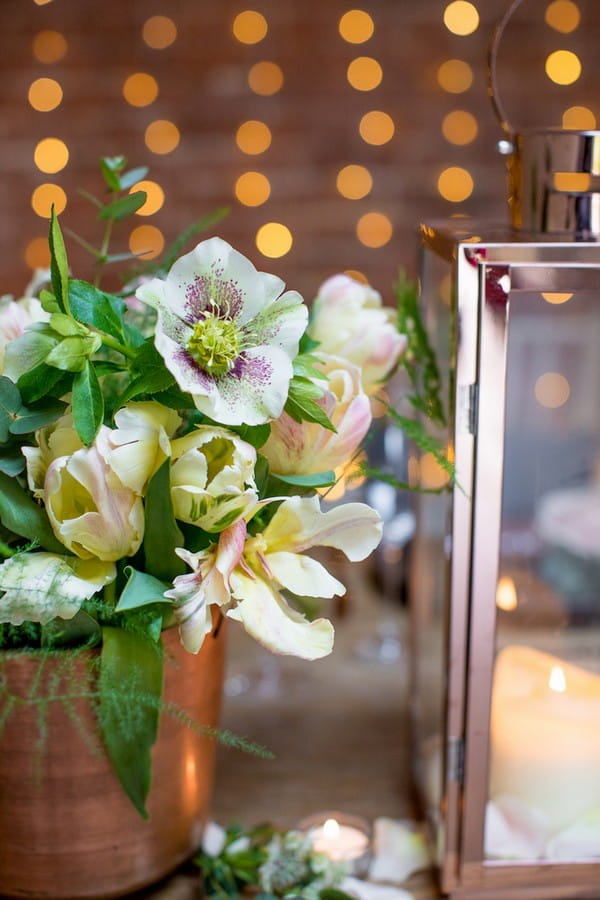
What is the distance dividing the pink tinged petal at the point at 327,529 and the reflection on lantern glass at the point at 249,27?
1.78m

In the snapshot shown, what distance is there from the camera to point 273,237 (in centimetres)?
227

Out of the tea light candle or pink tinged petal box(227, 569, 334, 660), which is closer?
pink tinged petal box(227, 569, 334, 660)

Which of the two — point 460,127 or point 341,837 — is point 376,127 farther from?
point 341,837

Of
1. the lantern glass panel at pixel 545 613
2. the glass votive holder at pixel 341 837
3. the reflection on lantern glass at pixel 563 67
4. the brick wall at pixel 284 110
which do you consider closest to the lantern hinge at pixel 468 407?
the lantern glass panel at pixel 545 613

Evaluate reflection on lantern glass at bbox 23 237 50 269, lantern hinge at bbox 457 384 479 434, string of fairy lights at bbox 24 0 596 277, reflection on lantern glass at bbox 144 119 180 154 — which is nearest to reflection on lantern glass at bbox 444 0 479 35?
string of fairy lights at bbox 24 0 596 277

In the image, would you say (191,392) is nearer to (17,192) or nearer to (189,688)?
(189,688)

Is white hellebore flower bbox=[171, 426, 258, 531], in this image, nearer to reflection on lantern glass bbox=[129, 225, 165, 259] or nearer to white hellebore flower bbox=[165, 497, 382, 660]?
white hellebore flower bbox=[165, 497, 382, 660]

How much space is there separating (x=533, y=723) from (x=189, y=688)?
27cm

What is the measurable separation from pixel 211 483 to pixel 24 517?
12 centimetres

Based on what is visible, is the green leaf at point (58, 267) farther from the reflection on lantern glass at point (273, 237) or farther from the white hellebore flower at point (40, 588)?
the reflection on lantern glass at point (273, 237)

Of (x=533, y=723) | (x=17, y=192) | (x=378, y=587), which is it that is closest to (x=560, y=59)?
(x=17, y=192)

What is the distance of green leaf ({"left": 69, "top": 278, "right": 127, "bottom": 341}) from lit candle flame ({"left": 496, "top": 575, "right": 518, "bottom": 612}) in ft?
1.14

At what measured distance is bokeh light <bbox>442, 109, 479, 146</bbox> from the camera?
2194mm

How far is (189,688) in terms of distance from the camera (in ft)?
2.25
